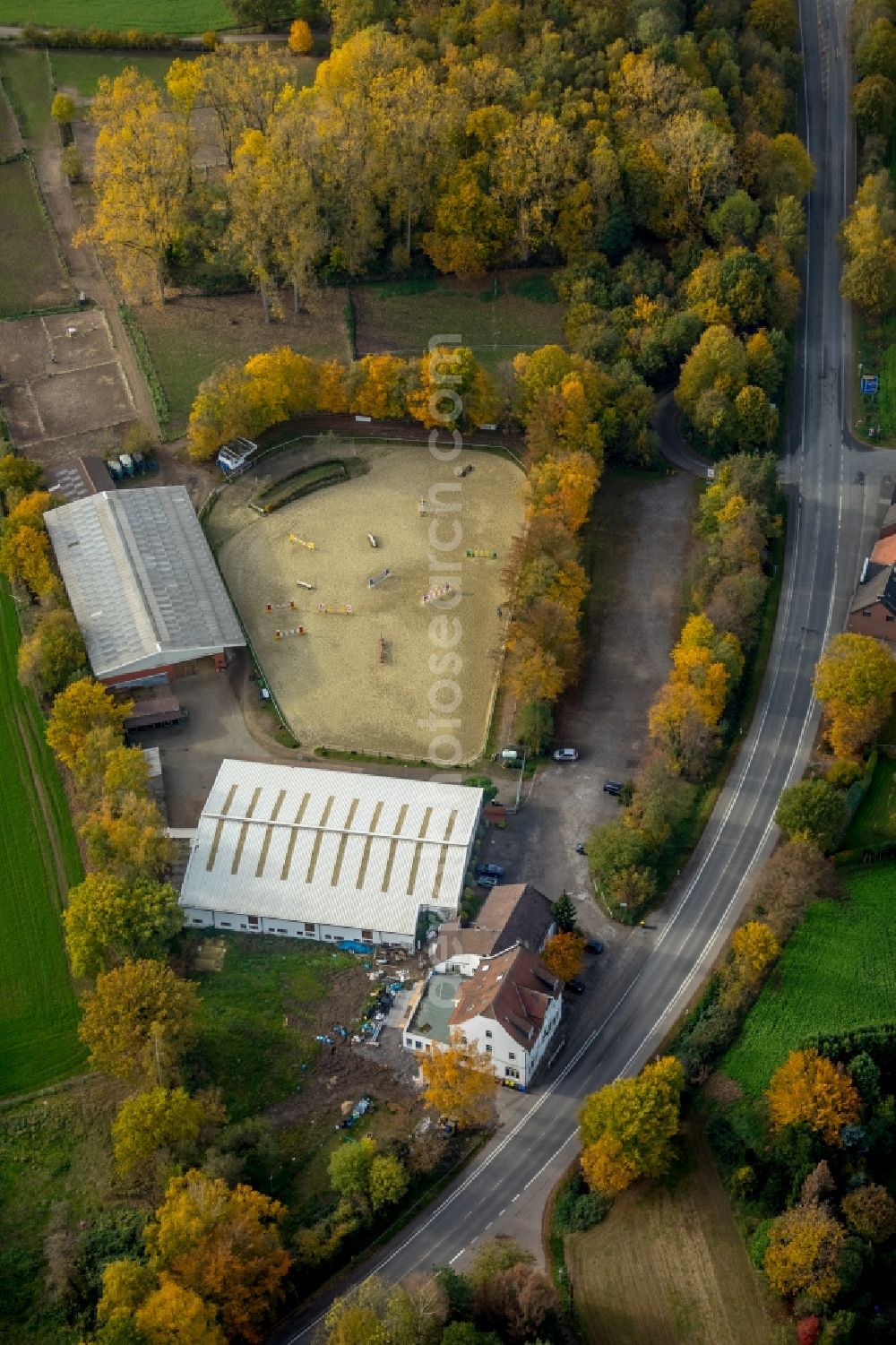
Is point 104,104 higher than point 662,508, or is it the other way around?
point 104,104

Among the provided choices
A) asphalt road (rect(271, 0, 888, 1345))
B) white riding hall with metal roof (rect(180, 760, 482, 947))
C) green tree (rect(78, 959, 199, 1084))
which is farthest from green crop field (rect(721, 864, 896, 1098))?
green tree (rect(78, 959, 199, 1084))

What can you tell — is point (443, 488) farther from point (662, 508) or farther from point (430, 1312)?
point (430, 1312)

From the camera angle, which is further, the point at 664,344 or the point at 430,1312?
the point at 664,344

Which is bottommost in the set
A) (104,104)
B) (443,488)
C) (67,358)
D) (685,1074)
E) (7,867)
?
(685,1074)

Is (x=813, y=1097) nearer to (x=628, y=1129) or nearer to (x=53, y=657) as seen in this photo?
(x=628, y=1129)

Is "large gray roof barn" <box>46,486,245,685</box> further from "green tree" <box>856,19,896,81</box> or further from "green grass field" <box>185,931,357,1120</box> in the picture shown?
"green tree" <box>856,19,896,81</box>

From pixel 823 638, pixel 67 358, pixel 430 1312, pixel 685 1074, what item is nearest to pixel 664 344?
pixel 823 638
